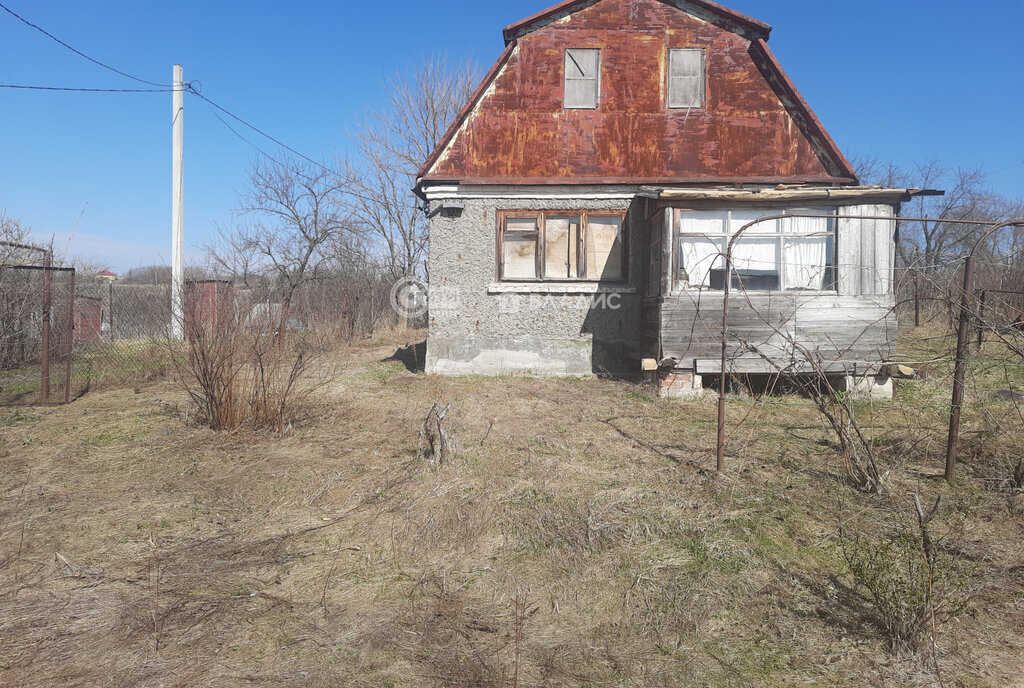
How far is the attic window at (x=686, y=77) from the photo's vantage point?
11266mm

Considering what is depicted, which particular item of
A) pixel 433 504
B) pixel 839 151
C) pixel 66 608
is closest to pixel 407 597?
pixel 433 504

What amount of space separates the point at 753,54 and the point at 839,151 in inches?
93.5

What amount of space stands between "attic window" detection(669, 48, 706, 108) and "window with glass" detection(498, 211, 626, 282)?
2.51 meters

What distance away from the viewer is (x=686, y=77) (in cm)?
1130

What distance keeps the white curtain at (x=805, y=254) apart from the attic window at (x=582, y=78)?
4331mm

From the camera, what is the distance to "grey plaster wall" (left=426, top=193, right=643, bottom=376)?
35.5 ft

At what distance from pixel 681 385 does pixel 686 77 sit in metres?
5.90

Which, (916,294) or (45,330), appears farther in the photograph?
(45,330)

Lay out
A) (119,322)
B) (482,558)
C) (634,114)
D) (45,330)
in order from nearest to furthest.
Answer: (482,558), (45,330), (634,114), (119,322)

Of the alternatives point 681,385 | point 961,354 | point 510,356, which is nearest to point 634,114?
point 510,356

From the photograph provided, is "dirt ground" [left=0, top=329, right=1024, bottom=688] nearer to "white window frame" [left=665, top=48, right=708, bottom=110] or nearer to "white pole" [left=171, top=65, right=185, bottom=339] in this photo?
"white window frame" [left=665, top=48, right=708, bottom=110]

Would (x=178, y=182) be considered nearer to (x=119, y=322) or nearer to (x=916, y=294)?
(x=119, y=322)

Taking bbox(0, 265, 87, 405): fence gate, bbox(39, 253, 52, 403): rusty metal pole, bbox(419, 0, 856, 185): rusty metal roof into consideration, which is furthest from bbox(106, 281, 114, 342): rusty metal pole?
bbox(419, 0, 856, 185): rusty metal roof

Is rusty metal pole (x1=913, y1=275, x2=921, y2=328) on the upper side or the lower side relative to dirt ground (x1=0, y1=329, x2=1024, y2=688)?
upper
